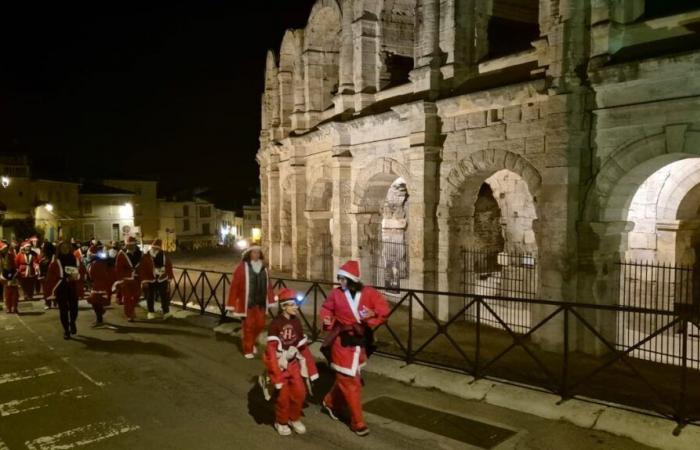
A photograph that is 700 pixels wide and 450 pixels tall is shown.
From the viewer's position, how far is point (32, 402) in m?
6.15

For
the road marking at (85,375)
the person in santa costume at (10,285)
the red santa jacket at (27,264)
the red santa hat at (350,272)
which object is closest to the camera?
the red santa hat at (350,272)

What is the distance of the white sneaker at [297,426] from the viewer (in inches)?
206

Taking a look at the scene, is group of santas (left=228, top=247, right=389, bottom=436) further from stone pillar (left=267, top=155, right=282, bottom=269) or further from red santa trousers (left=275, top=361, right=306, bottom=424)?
stone pillar (left=267, top=155, right=282, bottom=269)

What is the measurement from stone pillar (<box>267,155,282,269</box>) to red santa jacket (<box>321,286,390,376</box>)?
15292 mm

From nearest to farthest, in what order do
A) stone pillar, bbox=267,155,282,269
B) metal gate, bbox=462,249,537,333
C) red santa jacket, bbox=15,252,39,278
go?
metal gate, bbox=462,249,537,333, red santa jacket, bbox=15,252,39,278, stone pillar, bbox=267,155,282,269

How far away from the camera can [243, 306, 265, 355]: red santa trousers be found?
312 inches

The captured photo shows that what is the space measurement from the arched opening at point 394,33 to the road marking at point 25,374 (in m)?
10.2

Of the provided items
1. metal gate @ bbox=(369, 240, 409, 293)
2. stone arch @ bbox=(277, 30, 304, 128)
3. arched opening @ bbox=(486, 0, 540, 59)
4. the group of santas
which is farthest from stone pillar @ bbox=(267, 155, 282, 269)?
the group of santas

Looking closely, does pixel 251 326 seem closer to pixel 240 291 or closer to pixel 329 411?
pixel 240 291

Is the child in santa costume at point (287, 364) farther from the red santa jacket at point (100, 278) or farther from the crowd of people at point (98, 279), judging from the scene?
the red santa jacket at point (100, 278)

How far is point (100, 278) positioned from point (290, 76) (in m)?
11.6

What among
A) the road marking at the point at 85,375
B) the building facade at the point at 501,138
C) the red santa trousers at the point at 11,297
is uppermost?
the building facade at the point at 501,138

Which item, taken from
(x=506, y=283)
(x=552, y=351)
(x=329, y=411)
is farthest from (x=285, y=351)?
(x=506, y=283)

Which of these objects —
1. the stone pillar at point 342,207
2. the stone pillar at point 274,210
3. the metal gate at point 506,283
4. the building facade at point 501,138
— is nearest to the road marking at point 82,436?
the building facade at point 501,138
